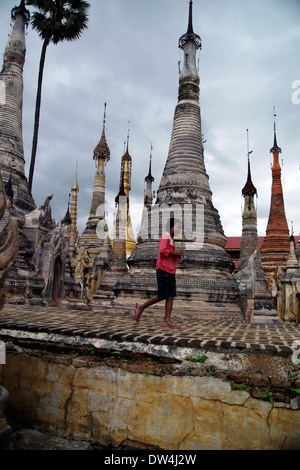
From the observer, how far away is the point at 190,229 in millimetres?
8844

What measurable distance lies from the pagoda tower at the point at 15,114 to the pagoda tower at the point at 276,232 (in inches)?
537

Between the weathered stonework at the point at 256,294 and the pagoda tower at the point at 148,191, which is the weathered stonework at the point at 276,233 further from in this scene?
the pagoda tower at the point at 148,191

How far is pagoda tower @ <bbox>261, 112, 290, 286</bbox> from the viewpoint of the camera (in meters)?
20.8

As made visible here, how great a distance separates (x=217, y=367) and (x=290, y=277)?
529 inches

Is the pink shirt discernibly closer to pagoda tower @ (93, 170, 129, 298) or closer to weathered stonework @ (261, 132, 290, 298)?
pagoda tower @ (93, 170, 129, 298)

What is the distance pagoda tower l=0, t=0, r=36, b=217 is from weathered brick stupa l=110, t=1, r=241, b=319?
192 inches

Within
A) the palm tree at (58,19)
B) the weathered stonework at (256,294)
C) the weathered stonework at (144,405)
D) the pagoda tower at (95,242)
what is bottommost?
the weathered stonework at (144,405)

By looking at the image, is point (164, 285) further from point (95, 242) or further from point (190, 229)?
point (95, 242)

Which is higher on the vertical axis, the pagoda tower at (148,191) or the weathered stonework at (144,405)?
the pagoda tower at (148,191)

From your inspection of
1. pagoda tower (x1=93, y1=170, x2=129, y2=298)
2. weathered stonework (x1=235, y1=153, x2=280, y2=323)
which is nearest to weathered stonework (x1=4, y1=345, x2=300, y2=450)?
weathered stonework (x1=235, y1=153, x2=280, y2=323)

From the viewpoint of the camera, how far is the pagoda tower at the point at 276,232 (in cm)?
2082

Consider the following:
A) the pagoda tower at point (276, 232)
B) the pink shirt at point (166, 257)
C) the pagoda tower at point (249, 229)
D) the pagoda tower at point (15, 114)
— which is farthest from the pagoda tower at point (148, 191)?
the pink shirt at point (166, 257)

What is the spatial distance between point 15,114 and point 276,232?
1623cm

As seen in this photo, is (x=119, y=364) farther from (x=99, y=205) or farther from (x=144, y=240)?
(x=99, y=205)
